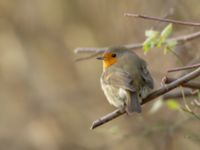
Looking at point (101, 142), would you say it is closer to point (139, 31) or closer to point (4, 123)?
point (4, 123)

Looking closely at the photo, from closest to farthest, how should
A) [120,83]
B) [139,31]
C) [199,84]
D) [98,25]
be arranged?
[199,84]
[120,83]
[139,31]
[98,25]

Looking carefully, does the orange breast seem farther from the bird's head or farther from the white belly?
the white belly

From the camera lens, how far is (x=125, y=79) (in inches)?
211

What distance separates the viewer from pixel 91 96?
9.70 m

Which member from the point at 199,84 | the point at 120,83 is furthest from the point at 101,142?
the point at 199,84

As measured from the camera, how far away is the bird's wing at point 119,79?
5.27m

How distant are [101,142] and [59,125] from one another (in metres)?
0.82

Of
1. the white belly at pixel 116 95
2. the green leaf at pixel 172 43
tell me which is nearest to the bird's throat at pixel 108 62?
the white belly at pixel 116 95

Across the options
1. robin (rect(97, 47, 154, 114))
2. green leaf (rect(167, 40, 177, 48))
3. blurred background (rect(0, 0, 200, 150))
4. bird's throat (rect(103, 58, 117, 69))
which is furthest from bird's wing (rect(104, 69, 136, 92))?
blurred background (rect(0, 0, 200, 150))

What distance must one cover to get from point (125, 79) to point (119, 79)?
5 cm

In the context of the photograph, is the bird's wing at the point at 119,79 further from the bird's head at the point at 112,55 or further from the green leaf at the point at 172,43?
the green leaf at the point at 172,43

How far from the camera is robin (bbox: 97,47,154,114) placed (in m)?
5.05

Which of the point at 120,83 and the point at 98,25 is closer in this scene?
the point at 120,83

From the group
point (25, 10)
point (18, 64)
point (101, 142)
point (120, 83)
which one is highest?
point (120, 83)
